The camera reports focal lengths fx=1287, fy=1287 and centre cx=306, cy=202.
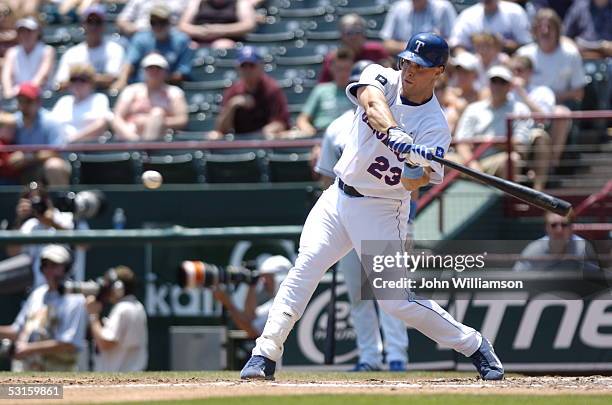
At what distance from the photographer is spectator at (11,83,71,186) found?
11.6 m

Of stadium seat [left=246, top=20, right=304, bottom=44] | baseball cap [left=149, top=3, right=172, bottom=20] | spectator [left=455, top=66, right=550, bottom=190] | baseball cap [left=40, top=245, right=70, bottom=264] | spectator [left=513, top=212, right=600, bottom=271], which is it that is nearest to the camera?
spectator [left=513, top=212, right=600, bottom=271]

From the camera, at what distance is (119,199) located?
37.6 ft

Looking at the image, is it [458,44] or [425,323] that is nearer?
[425,323]

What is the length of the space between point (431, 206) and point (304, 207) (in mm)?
1131

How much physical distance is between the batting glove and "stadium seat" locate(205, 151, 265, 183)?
504 centimetres

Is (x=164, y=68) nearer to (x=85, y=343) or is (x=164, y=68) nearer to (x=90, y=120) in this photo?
(x=90, y=120)

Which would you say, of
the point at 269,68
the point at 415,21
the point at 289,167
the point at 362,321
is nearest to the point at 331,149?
the point at 362,321

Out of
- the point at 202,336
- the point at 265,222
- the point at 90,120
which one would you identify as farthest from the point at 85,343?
the point at 90,120

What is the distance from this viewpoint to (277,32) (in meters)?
14.4

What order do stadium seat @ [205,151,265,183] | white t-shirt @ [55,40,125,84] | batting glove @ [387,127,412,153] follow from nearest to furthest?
batting glove @ [387,127,412,153] < stadium seat @ [205,151,265,183] < white t-shirt @ [55,40,125,84]

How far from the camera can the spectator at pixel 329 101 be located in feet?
37.5

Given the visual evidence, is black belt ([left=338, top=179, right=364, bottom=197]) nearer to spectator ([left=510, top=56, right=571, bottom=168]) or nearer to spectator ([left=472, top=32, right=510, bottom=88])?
spectator ([left=510, top=56, right=571, bottom=168])

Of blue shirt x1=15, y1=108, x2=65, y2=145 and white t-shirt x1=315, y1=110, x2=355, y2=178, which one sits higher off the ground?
blue shirt x1=15, y1=108, x2=65, y2=145

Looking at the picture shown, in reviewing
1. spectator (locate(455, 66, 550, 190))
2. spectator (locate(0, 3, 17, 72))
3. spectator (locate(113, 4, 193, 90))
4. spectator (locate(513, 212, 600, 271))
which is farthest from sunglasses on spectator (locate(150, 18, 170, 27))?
spectator (locate(513, 212, 600, 271))
